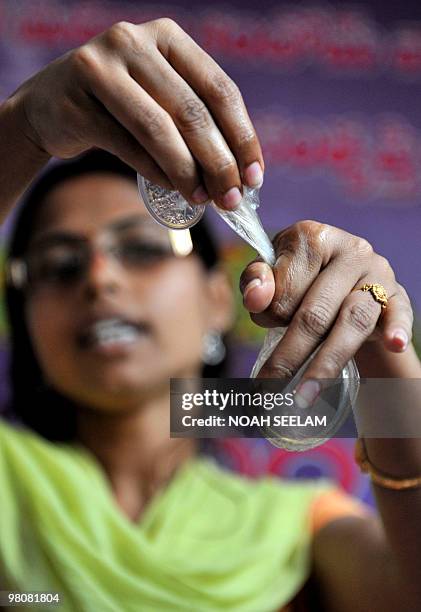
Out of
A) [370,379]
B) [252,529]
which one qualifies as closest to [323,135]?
[252,529]

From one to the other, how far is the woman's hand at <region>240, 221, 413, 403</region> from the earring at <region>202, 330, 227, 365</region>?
1.87 ft

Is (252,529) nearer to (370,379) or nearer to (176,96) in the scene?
(370,379)

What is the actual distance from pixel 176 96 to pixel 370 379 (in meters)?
0.24

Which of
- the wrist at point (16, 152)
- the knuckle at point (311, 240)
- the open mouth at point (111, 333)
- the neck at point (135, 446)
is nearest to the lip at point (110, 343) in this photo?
the open mouth at point (111, 333)

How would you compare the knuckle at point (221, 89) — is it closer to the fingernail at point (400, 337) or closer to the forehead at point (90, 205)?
the fingernail at point (400, 337)

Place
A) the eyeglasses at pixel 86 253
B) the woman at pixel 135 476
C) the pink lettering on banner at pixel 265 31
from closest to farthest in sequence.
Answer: the woman at pixel 135 476 < the eyeglasses at pixel 86 253 < the pink lettering on banner at pixel 265 31

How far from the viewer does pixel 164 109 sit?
48cm

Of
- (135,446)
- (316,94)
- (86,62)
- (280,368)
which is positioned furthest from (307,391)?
(316,94)

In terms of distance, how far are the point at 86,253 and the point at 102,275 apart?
48 mm

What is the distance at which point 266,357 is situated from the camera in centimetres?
49

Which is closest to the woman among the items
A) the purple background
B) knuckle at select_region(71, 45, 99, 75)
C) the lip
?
the lip

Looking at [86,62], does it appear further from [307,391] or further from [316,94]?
[316,94]

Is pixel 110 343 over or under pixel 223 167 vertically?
under

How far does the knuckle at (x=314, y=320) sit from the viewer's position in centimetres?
46
